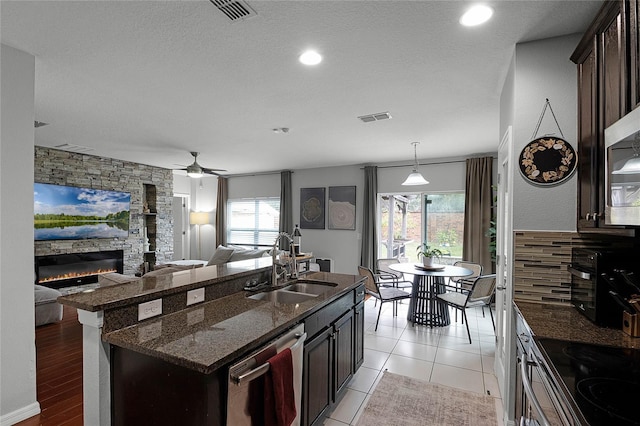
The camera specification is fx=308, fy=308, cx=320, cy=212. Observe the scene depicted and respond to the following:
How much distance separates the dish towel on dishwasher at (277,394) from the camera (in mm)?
1420

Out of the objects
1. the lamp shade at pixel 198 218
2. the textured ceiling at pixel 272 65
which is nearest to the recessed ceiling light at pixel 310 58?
the textured ceiling at pixel 272 65

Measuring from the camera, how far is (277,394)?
1.42 metres

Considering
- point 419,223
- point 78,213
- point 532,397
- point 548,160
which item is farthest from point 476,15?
point 78,213

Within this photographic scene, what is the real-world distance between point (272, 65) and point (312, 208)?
4.85 meters

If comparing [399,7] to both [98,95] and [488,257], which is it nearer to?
[98,95]

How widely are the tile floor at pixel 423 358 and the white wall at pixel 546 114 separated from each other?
1.53m

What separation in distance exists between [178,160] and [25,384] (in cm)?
475

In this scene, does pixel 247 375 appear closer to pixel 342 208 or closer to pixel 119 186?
pixel 342 208

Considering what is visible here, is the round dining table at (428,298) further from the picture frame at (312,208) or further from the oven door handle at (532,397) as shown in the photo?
the picture frame at (312,208)

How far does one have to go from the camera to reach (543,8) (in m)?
1.71

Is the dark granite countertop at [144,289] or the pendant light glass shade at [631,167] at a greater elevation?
the pendant light glass shade at [631,167]

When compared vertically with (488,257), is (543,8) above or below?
above

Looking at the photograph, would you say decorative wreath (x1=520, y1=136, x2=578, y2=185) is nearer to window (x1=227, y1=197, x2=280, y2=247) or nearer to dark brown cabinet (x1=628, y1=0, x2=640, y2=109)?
dark brown cabinet (x1=628, y1=0, x2=640, y2=109)

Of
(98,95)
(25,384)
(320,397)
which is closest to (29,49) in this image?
(98,95)
